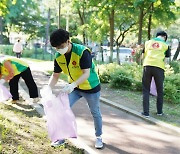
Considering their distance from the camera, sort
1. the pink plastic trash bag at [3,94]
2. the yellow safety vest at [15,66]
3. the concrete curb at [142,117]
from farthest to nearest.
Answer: the pink plastic trash bag at [3,94], the yellow safety vest at [15,66], the concrete curb at [142,117]

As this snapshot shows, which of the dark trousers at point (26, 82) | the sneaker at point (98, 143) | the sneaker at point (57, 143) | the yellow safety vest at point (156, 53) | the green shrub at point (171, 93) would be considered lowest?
the sneaker at point (98, 143)

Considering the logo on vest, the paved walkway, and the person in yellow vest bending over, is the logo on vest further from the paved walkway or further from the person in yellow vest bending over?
the person in yellow vest bending over

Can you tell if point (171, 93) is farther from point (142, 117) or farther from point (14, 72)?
point (14, 72)

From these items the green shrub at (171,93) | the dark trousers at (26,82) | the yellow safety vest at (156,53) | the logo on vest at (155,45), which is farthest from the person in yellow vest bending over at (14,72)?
the green shrub at (171,93)

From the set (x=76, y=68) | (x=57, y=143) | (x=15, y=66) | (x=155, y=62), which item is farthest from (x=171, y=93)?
(x=76, y=68)

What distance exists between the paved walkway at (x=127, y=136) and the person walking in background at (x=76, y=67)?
1.96 feet

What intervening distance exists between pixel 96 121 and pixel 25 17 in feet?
106

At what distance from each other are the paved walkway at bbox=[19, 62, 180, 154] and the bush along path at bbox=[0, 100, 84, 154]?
42 centimetres

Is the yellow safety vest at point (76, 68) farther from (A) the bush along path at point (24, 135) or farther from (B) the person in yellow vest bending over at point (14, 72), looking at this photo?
(B) the person in yellow vest bending over at point (14, 72)

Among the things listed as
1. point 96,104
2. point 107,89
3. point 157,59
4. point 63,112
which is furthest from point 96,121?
point 107,89

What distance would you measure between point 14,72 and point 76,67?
2.67 m

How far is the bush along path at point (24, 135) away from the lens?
410 centimetres

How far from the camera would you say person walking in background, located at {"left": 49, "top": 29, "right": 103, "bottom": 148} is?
12.4ft

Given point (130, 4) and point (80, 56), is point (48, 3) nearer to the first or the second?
point (130, 4)
